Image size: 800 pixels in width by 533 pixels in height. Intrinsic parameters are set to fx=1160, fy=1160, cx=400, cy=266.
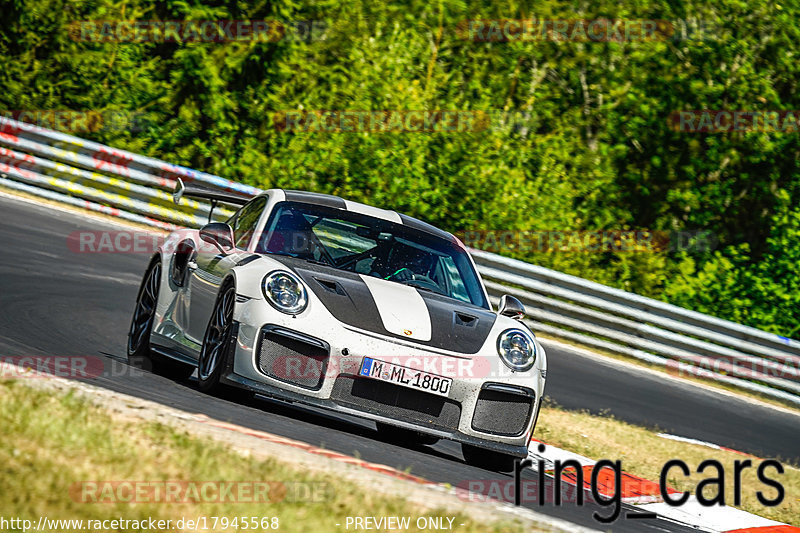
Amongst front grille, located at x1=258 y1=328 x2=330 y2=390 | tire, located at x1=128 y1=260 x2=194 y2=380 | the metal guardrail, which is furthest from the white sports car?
the metal guardrail

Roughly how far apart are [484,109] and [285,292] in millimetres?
13111

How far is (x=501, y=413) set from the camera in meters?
6.16

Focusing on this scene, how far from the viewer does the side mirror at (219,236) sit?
684cm

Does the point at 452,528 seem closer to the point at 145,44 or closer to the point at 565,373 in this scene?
the point at 565,373

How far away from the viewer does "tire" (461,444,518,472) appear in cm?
650

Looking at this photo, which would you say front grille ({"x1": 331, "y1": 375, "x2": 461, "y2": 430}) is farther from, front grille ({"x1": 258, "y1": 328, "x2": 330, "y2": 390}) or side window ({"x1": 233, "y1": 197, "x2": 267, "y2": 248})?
side window ({"x1": 233, "y1": 197, "x2": 267, "y2": 248})

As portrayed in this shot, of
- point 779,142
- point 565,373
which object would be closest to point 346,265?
point 565,373

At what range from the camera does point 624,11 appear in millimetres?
30297

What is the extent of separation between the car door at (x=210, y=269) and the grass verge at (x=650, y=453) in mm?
2693

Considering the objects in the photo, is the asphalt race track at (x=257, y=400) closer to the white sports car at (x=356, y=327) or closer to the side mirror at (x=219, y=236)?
the white sports car at (x=356, y=327)

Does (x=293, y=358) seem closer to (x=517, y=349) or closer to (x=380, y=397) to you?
(x=380, y=397)

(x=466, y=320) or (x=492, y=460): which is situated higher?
(x=466, y=320)

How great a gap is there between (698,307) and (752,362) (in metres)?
5.65

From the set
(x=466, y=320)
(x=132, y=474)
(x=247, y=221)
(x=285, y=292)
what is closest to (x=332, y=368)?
(x=285, y=292)
